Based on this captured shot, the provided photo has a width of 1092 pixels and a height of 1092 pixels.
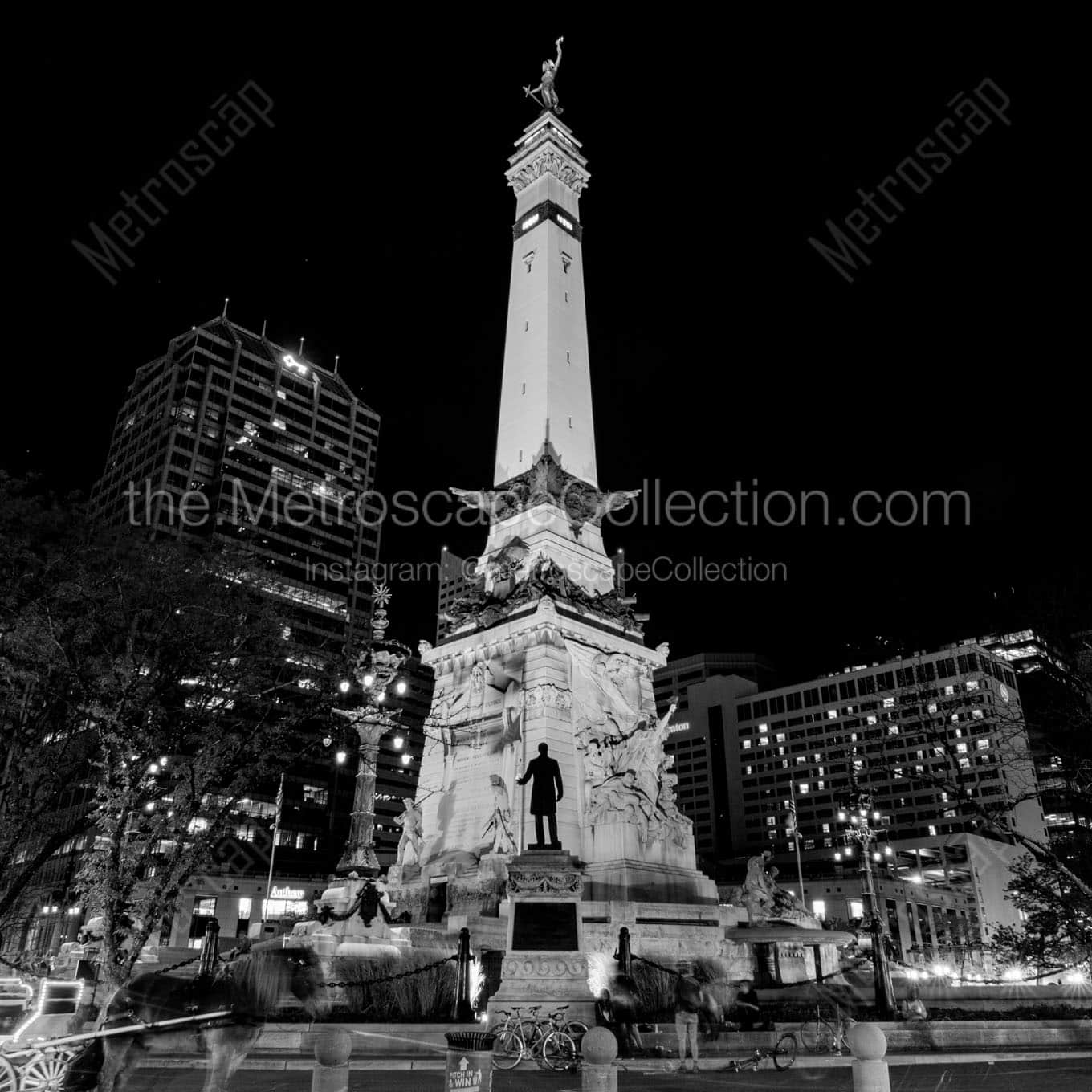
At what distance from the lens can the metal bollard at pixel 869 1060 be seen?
6340 millimetres

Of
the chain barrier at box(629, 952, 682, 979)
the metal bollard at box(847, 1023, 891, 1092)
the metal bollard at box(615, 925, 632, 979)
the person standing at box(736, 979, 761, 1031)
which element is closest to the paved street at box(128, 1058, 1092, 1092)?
the chain barrier at box(629, 952, 682, 979)

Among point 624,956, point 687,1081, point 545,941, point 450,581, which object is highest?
point 450,581

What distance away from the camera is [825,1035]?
15078 millimetres

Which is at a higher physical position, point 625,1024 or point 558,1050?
point 625,1024

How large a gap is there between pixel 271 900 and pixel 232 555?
62.1m

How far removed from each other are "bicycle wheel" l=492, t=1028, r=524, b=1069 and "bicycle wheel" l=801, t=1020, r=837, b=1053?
557 centimetres

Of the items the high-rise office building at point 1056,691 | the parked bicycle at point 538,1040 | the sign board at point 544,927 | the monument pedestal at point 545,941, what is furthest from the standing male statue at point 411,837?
the high-rise office building at point 1056,691

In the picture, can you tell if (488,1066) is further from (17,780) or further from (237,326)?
(237,326)

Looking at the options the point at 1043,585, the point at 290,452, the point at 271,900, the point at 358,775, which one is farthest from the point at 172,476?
the point at 1043,585

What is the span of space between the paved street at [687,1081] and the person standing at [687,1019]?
0.37 m

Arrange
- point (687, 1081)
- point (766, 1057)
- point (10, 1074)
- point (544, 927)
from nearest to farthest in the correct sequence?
point (10, 1074) < point (687, 1081) < point (766, 1057) < point (544, 927)

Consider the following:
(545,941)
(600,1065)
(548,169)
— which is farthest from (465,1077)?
(548,169)

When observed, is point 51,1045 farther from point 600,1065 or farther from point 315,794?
point 315,794

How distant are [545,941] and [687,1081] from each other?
3609 millimetres
